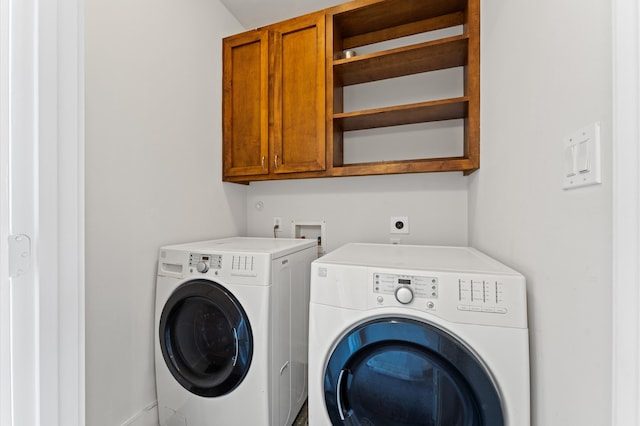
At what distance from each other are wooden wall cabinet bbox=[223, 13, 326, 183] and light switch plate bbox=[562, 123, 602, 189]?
1.12 m

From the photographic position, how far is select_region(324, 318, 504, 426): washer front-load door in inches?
→ 30.4

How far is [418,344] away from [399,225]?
972 millimetres

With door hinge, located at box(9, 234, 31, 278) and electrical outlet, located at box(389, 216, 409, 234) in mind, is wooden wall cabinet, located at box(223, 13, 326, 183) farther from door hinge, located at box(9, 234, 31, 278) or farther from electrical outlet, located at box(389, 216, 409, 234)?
door hinge, located at box(9, 234, 31, 278)

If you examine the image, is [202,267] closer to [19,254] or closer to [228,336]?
[228,336]

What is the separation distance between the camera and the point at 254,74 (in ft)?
5.73

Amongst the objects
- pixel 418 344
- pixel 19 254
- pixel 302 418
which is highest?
pixel 19 254

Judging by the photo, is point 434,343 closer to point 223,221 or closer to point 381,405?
point 381,405

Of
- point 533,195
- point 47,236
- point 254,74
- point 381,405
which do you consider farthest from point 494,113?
point 47,236

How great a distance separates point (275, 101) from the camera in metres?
1.67

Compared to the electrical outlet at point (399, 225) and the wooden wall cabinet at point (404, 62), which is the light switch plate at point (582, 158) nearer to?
the wooden wall cabinet at point (404, 62)

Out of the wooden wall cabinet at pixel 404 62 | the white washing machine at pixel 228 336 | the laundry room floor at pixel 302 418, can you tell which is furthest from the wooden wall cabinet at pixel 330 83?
the laundry room floor at pixel 302 418

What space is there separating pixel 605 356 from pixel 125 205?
5.47ft

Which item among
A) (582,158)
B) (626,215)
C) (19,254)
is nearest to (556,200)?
(582,158)

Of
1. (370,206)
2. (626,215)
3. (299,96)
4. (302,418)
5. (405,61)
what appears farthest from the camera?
(370,206)
